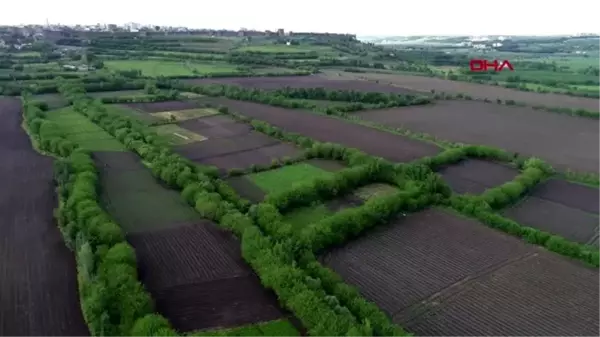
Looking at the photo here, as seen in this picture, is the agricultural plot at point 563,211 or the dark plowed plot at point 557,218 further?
the agricultural plot at point 563,211

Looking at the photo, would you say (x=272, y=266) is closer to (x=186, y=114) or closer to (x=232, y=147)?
(x=232, y=147)

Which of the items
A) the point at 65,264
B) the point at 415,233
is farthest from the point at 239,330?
the point at 415,233

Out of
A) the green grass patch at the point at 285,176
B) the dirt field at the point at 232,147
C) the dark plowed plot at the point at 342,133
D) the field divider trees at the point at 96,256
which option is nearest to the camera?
the field divider trees at the point at 96,256

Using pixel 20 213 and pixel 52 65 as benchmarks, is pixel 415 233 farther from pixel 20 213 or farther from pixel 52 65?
pixel 52 65

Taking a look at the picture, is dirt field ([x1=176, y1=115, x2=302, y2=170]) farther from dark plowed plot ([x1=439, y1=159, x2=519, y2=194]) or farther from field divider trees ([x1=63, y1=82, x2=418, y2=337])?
dark plowed plot ([x1=439, y1=159, x2=519, y2=194])

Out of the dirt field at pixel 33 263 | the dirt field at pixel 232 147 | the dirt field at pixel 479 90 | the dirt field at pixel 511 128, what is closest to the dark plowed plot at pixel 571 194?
the dirt field at pixel 511 128

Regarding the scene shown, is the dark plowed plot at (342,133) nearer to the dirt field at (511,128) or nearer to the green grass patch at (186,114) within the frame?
the green grass patch at (186,114)

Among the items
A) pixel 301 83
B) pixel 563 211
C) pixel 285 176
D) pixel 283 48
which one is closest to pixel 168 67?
pixel 301 83
